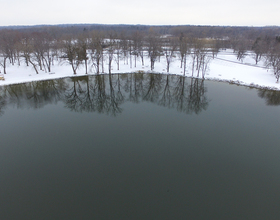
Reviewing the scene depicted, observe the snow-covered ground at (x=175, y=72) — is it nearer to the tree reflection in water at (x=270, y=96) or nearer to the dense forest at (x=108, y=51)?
the dense forest at (x=108, y=51)

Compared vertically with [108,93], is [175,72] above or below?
above

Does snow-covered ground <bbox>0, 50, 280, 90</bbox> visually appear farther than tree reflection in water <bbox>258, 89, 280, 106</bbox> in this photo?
Yes

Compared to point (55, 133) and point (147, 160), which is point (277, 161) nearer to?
point (147, 160)

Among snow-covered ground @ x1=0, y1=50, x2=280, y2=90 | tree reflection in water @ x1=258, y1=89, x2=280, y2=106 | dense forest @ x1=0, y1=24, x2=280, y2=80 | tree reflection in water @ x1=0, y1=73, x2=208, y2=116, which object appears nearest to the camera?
tree reflection in water @ x1=0, y1=73, x2=208, y2=116

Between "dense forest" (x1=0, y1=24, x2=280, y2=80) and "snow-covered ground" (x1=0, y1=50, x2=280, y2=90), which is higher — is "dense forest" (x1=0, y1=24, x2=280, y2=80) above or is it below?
above

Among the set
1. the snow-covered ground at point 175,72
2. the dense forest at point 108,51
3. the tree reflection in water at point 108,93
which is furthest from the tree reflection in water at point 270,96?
the tree reflection in water at point 108,93

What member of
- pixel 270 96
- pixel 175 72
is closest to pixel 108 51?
pixel 175 72

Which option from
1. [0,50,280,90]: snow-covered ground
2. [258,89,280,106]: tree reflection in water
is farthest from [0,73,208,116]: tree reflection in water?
[258,89,280,106]: tree reflection in water

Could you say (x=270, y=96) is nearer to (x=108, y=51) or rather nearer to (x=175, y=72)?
(x=175, y=72)

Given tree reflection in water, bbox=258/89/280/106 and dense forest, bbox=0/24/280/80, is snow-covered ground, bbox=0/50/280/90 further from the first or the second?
tree reflection in water, bbox=258/89/280/106

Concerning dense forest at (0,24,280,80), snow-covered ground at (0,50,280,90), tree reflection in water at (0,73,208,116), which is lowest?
tree reflection in water at (0,73,208,116)
